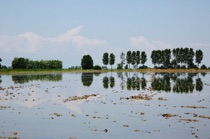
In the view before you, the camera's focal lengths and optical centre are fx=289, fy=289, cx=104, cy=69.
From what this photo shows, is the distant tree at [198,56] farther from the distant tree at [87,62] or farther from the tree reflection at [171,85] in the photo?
the tree reflection at [171,85]

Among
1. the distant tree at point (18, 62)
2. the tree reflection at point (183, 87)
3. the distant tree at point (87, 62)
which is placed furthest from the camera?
the distant tree at point (18, 62)

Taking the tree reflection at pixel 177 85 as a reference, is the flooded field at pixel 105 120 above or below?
below

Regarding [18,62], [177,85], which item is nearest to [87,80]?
[177,85]

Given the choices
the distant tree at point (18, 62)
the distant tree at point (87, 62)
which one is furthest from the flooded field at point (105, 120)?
the distant tree at point (18, 62)

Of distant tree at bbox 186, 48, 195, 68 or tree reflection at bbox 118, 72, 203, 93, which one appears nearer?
tree reflection at bbox 118, 72, 203, 93

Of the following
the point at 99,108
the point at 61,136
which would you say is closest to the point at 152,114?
the point at 99,108

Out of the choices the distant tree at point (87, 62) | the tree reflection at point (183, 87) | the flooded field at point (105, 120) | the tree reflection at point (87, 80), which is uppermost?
the distant tree at point (87, 62)

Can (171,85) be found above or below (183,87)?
above

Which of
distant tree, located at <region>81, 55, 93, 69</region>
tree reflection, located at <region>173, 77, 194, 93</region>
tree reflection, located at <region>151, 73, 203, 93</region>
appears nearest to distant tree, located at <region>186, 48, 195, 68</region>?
distant tree, located at <region>81, 55, 93, 69</region>

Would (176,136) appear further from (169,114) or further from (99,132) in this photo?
(169,114)

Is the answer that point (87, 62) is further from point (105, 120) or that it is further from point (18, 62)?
point (105, 120)

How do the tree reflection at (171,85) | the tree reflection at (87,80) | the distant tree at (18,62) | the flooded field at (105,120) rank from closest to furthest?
1. the flooded field at (105,120)
2. the tree reflection at (171,85)
3. the tree reflection at (87,80)
4. the distant tree at (18,62)

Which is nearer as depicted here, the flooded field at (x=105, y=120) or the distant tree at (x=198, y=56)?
the flooded field at (x=105, y=120)

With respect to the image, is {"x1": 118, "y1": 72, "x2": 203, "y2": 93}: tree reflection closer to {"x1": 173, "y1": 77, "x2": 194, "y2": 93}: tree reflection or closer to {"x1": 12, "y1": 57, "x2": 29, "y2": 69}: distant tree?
{"x1": 173, "y1": 77, "x2": 194, "y2": 93}: tree reflection
